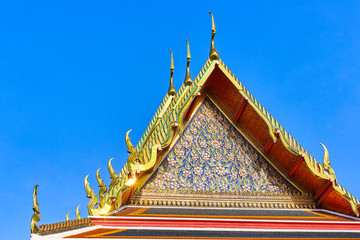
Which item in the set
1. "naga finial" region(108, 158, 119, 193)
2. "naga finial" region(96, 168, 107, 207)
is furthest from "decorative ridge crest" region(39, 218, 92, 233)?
"naga finial" region(108, 158, 119, 193)

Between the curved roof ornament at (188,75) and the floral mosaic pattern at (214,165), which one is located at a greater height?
the curved roof ornament at (188,75)

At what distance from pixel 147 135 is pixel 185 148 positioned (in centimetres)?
91

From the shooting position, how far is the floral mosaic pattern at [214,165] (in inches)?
296

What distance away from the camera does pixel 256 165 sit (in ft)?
26.0

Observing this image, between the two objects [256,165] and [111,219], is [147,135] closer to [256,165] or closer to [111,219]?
[256,165]

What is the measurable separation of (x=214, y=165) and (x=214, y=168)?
56mm

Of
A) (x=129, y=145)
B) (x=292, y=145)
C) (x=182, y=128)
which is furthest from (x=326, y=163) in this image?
(x=129, y=145)

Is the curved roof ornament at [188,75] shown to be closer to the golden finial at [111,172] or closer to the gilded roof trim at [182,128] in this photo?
the gilded roof trim at [182,128]

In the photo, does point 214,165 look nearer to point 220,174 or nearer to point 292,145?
point 220,174

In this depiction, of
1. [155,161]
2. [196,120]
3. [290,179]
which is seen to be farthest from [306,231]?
[196,120]

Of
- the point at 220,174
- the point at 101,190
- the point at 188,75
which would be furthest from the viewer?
the point at 188,75

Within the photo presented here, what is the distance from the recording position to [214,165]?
778cm

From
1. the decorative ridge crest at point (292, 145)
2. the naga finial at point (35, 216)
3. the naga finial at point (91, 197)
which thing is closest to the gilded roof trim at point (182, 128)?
the decorative ridge crest at point (292, 145)

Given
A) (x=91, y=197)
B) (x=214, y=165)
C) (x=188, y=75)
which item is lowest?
(x=91, y=197)
